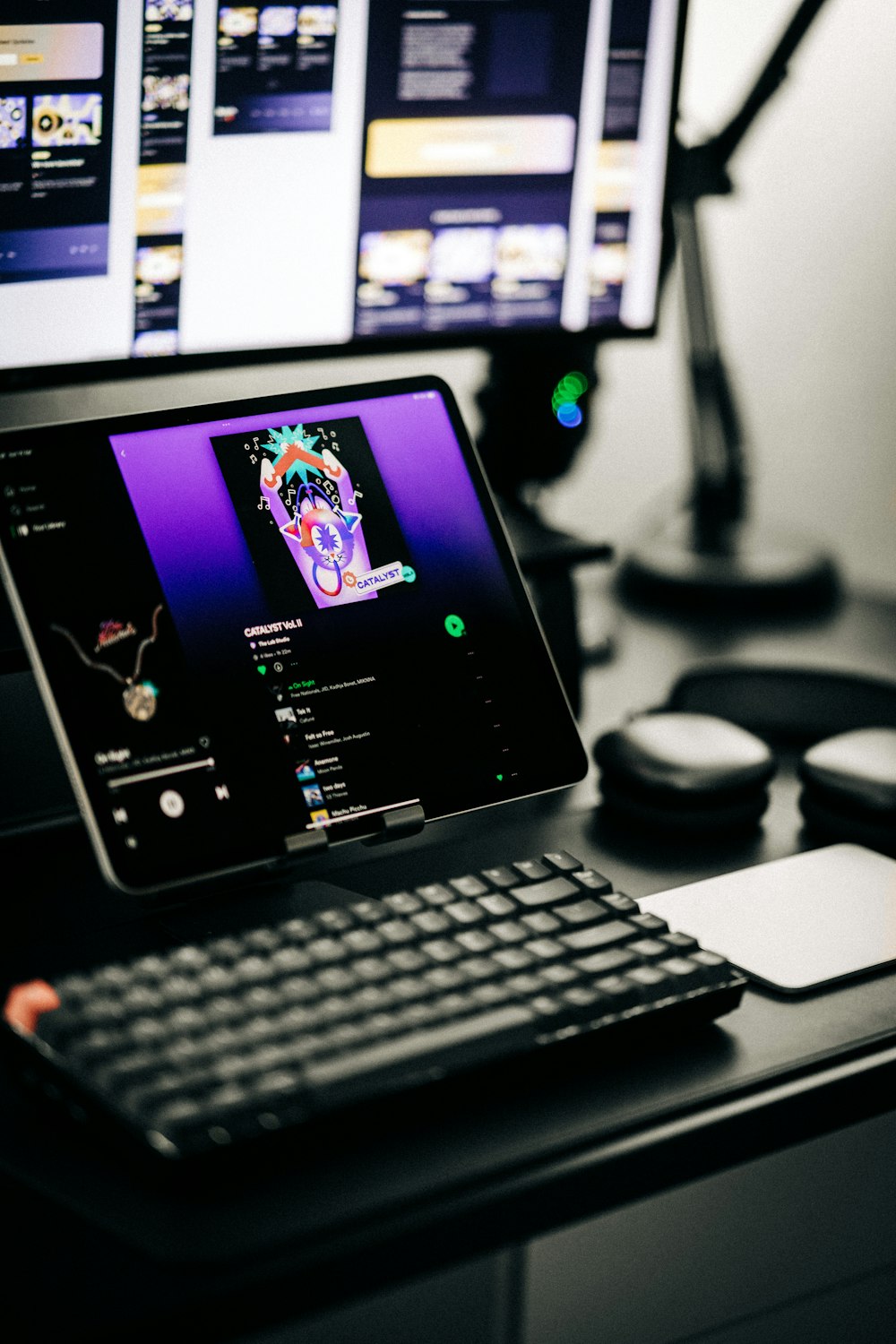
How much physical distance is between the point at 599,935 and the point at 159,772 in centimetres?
22

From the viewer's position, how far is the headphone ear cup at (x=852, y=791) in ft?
2.58

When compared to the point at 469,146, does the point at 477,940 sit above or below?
below

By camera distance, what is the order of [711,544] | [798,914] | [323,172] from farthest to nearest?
[711,544], [323,172], [798,914]

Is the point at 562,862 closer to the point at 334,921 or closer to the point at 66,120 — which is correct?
the point at 334,921

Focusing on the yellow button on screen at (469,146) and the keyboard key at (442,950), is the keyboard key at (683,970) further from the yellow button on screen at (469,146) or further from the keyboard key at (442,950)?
the yellow button on screen at (469,146)

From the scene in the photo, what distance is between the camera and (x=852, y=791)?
0.79 m

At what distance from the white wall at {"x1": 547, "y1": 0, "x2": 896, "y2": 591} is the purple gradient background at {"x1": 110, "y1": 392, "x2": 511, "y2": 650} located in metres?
0.49

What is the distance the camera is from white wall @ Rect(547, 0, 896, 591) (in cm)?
131

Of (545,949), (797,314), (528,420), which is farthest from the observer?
(797,314)

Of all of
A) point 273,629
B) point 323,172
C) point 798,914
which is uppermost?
point 323,172

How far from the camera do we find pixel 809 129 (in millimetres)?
1334

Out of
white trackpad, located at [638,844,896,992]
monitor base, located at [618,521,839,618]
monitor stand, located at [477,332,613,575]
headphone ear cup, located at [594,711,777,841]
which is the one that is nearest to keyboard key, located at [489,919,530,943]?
white trackpad, located at [638,844,896,992]

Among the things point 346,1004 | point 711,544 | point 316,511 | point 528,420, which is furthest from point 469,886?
point 711,544

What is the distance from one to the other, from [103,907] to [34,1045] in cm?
20
